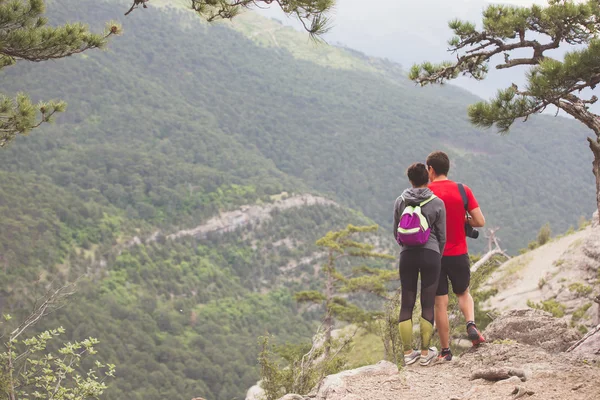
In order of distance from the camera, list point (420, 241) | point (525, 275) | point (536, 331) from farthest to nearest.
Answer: point (525, 275), point (536, 331), point (420, 241)

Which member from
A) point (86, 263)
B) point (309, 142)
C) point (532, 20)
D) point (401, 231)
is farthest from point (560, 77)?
point (309, 142)

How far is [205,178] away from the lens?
Answer: 327 feet

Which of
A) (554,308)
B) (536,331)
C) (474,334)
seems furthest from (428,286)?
(554,308)

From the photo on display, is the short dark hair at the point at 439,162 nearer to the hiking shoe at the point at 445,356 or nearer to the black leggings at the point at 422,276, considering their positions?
the black leggings at the point at 422,276

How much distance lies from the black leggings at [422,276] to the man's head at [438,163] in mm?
808

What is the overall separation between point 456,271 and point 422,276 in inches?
18.4

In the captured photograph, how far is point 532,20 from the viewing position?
6656 millimetres

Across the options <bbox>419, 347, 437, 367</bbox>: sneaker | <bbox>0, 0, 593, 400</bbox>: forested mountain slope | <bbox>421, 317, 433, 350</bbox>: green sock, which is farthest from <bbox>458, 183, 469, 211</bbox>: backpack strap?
<bbox>0, 0, 593, 400</bbox>: forested mountain slope

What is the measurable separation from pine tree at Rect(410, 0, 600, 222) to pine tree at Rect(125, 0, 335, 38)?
2.05 m

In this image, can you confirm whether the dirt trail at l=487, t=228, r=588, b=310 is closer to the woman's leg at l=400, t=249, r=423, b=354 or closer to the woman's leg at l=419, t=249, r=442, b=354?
the woman's leg at l=419, t=249, r=442, b=354

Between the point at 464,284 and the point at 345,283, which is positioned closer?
the point at 464,284

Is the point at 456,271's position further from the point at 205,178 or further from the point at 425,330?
the point at 205,178

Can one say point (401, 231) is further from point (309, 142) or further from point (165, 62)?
point (165, 62)

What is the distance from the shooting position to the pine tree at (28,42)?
5.85m
